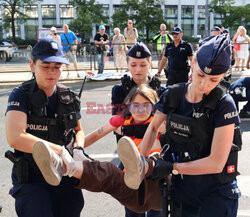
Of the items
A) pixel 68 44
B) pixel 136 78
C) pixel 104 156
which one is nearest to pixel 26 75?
pixel 68 44

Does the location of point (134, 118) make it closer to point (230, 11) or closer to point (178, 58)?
point (178, 58)

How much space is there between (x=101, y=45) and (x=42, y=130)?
11326mm

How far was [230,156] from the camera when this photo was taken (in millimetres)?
2250

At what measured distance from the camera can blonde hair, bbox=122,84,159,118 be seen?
3078mm

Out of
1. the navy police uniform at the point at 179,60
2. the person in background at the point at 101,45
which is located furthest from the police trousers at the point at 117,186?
the person in background at the point at 101,45

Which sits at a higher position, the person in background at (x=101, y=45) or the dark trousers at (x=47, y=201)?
the person in background at (x=101, y=45)

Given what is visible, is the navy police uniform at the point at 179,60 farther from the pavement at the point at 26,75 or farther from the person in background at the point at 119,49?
the person in background at the point at 119,49

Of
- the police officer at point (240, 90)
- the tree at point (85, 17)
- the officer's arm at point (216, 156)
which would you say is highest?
the tree at point (85, 17)

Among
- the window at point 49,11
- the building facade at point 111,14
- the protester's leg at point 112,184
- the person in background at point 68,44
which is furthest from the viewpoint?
the window at point 49,11

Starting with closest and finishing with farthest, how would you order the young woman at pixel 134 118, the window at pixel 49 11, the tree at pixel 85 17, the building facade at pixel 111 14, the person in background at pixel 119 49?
the young woman at pixel 134 118 → the person in background at pixel 119 49 → the tree at pixel 85 17 → the building facade at pixel 111 14 → the window at pixel 49 11

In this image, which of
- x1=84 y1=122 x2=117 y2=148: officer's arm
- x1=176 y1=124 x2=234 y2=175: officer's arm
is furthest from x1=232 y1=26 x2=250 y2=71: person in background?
x1=176 y1=124 x2=234 y2=175: officer's arm

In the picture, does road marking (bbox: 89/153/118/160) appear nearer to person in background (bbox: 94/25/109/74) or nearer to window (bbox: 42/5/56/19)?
person in background (bbox: 94/25/109/74)

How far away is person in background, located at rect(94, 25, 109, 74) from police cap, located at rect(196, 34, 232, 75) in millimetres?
11722

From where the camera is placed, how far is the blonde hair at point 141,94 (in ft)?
10.1
